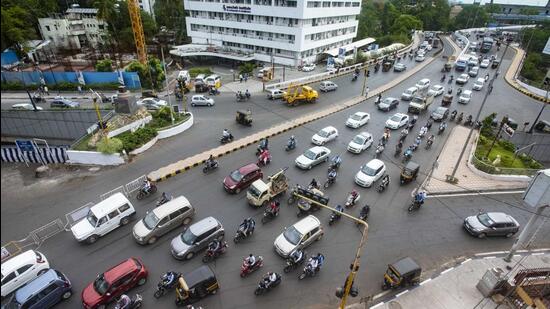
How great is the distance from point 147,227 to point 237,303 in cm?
719

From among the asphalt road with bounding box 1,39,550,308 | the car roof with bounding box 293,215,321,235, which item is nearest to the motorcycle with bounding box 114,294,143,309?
the asphalt road with bounding box 1,39,550,308

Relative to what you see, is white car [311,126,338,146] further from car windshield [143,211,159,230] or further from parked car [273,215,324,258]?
car windshield [143,211,159,230]

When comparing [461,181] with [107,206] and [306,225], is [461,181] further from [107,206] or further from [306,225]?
[107,206]

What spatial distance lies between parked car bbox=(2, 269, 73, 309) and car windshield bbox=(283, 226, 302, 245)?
455 inches

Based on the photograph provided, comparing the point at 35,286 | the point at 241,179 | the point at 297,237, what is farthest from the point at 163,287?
the point at 241,179

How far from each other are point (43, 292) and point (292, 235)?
1266cm

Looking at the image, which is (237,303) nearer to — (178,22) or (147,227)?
(147,227)

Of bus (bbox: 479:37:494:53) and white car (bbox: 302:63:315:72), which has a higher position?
bus (bbox: 479:37:494:53)

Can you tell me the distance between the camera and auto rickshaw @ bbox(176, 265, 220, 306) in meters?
14.3

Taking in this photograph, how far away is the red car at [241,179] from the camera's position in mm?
22141

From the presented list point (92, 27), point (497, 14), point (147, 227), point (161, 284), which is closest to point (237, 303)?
point (161, 284)

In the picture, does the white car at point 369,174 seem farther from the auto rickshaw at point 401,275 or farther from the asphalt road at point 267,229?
the auto rickshaw at point 401,275

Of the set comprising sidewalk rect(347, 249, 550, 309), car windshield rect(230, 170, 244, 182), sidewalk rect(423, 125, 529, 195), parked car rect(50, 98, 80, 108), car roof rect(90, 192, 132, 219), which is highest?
car roof rect(90, 192, 132, 219)

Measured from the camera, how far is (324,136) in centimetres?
2981
